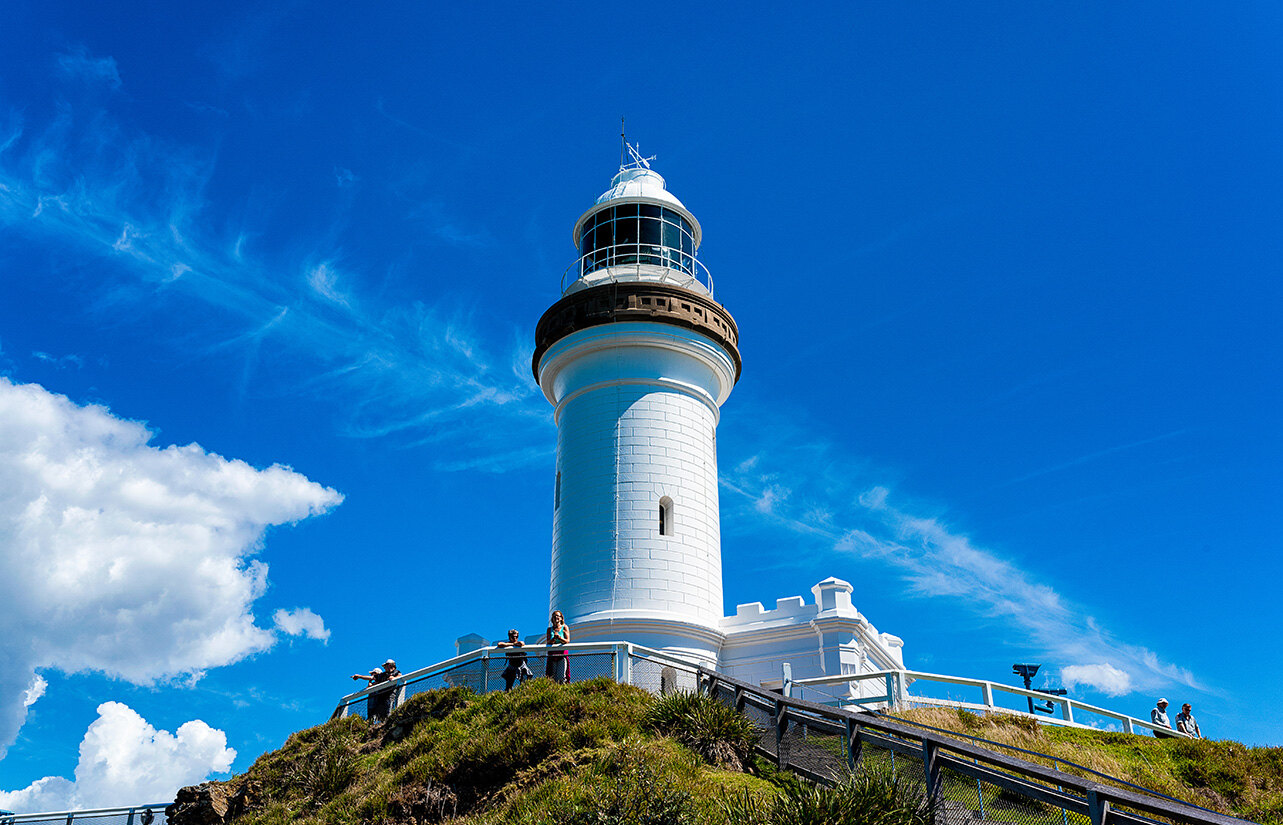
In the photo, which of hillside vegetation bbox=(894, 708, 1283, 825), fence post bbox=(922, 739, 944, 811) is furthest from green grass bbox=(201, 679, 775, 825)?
hillside vegetation bbox=(894, 708, 1283, 825)

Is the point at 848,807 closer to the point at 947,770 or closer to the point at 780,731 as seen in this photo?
the point at 947,770

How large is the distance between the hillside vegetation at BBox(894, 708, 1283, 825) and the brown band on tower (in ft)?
39.0

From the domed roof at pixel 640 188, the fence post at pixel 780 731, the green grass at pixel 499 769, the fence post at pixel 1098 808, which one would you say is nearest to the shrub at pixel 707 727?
the green grass at pixel 499 769

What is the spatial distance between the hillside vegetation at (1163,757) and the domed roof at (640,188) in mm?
16282

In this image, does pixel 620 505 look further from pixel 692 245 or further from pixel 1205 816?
pixel 1205 816

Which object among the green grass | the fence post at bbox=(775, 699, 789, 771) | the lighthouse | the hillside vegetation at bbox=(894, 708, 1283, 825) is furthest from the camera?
the lighthouse

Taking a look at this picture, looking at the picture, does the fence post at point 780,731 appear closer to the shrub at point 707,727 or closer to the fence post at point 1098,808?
the shrub at point 707,727

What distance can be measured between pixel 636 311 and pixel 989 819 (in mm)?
17261

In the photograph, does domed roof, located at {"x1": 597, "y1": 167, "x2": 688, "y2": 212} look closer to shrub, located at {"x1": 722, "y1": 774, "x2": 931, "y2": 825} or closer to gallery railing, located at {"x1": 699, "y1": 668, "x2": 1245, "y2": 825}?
gallery railing, located at {"x1": 699, "y1": 668, "x2": 1245, "y2": 825}

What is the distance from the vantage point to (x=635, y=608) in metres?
23.5

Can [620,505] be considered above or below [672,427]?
below

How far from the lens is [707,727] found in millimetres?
14508

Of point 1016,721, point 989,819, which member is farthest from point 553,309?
point 989,819

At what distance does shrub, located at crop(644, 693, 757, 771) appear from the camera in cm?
1419
